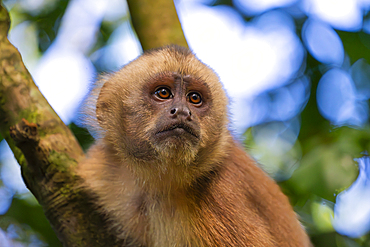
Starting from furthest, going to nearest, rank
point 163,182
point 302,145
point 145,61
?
point 302,145 < point 145,61 < point 163,182

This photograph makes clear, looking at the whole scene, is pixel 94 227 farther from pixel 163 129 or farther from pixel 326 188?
pixel 326 188

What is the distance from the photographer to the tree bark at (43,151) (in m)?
3.07

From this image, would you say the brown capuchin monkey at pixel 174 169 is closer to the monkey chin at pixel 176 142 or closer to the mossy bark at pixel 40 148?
the monkey chin at pixel 176 142

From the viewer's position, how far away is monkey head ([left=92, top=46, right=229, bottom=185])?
3477 millimetres

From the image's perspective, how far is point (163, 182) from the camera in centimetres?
373

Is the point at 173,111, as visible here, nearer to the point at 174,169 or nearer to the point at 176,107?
the point at 176,107

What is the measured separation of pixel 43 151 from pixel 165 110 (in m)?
1.23

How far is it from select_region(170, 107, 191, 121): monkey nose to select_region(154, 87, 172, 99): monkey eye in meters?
0.35

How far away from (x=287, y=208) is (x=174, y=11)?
Answer: 2.87 metres

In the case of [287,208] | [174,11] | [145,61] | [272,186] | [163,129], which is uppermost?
[174,11]

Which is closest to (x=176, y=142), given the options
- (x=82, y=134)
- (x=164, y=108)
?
(x=164, y=108)

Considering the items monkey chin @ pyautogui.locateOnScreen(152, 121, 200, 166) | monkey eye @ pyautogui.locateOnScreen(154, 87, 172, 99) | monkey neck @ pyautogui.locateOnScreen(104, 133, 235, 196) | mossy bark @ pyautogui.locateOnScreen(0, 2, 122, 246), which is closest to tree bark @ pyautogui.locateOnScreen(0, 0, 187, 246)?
mossy bark @ pyautogui.locateOnScreen(0, 2, 122, 246)

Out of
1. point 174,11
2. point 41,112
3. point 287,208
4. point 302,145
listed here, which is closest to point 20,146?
point 41,112

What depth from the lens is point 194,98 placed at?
3953mm
